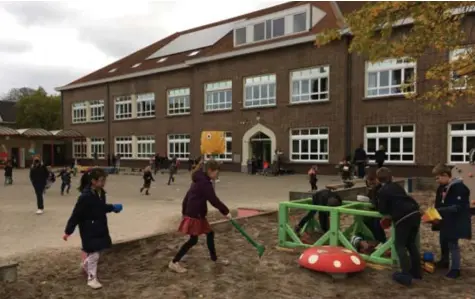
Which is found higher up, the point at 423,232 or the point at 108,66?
the point at 108,66

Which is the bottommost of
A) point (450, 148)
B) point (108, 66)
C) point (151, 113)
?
point (450, 148)

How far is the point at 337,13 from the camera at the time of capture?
85.8 feet

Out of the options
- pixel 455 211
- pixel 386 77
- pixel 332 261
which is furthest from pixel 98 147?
pixel 455 211

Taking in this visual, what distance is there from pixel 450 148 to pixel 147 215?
52.4ft

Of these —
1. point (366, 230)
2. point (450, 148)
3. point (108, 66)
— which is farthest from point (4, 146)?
point (366, 230)

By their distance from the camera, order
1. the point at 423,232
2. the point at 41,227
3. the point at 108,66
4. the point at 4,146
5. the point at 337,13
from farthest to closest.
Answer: the point at 108,66, the point at 4,146, the point at 337,13, the point at 41,227, the point at 423,232

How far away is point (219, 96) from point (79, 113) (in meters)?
18.8

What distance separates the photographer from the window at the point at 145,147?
114 feet

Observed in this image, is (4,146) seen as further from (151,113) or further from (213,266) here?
(213,266)

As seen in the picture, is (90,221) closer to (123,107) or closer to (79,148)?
(123,107)

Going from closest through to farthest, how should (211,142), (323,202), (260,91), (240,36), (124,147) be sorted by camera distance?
(323,202) → (211,142) → (260,91) → (240,36) → (124,147)

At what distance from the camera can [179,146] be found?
3275 centimetres

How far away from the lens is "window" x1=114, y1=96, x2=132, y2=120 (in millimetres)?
36750

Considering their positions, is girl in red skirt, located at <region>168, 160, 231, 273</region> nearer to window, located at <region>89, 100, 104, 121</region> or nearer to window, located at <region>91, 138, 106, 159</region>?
window, located at <region>91, 138, 106, 159</region>
